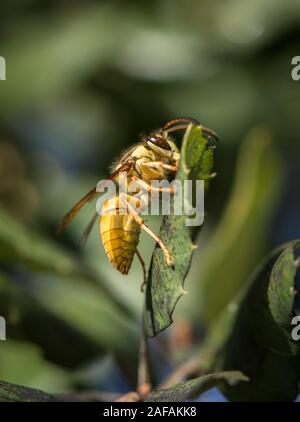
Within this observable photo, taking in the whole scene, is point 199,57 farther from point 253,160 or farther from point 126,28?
point 253,160

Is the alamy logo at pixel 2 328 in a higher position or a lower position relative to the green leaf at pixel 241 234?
lower

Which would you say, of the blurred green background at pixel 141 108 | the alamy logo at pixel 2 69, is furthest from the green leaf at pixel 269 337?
the alamy logo at pixel 2 69

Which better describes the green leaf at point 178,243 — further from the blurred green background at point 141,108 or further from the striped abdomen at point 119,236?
the blurred green background at point 141,108

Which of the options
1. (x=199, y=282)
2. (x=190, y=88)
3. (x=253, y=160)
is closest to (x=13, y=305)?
(x=199, y=282)

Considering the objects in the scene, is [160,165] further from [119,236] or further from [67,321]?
[67,321]

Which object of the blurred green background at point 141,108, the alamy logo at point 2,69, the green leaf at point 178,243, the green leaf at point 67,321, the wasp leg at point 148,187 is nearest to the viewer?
the green leaf at point 178,243

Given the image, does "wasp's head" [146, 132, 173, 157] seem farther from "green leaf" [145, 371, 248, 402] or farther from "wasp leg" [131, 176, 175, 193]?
"green leaf" [145, 371, 248, 402]

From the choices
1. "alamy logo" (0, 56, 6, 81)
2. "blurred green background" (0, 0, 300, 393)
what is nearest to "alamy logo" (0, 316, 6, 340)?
"blurred green background" (0, 0, 300, 393)
